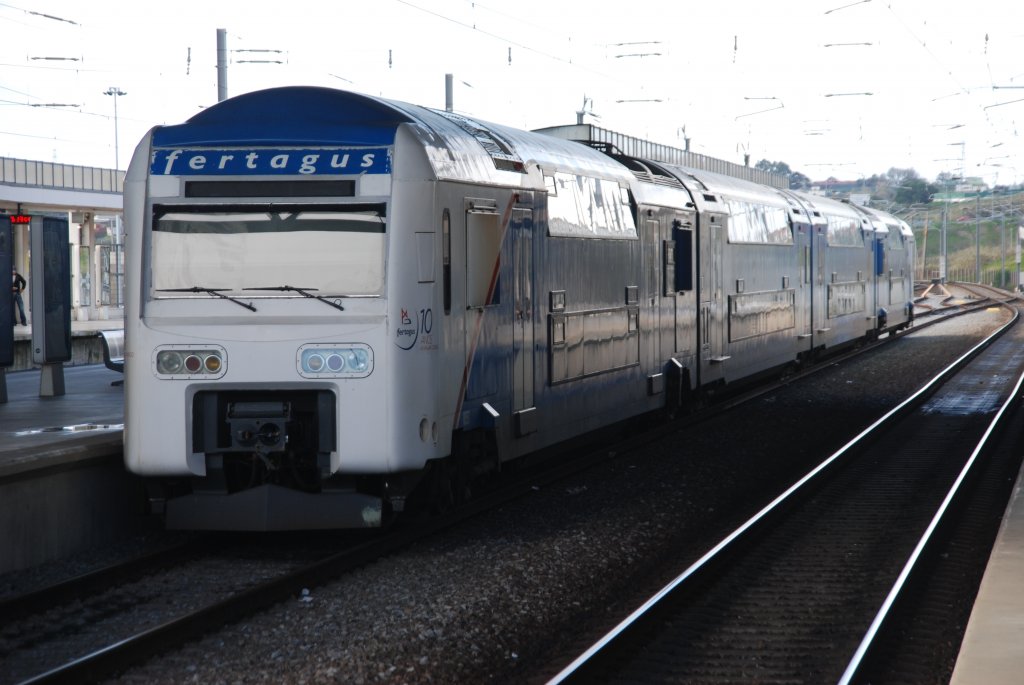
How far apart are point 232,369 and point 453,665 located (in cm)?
320

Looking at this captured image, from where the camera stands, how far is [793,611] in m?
8.17

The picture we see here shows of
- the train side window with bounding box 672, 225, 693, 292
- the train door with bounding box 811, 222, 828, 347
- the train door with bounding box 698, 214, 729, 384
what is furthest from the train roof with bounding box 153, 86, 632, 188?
the train door with bounding box 811, 222, 828, 347

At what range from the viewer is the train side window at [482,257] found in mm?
10125

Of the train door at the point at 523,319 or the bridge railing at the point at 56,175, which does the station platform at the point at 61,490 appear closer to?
the train door at the point at 523,319

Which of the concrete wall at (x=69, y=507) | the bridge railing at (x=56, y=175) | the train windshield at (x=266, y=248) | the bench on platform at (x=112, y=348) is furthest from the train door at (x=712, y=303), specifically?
the bridge railing at (x=56, y=175)

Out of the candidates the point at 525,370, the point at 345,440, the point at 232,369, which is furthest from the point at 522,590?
the point at 525,370

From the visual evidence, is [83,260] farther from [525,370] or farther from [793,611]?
[793,611]

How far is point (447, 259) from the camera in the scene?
9.68 meters

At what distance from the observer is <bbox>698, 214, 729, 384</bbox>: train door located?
18.0 metres

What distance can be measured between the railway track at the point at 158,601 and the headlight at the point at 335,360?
124 centimetres

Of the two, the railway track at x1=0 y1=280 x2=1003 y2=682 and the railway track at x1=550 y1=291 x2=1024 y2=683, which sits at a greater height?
the railway track at x1=0 y1=280 x2=1003 y2=682

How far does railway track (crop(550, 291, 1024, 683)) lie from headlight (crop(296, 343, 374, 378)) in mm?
2555

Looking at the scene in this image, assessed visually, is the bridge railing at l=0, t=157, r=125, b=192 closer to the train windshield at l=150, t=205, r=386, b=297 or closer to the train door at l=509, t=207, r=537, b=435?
the train door at l=509, t=207, r=537, b=435

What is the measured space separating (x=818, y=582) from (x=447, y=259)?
Result: 345cm
